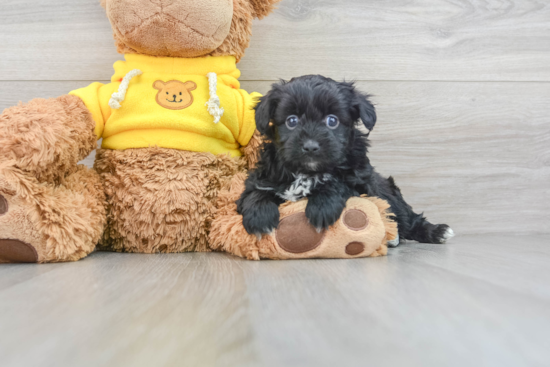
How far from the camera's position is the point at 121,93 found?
134 cm

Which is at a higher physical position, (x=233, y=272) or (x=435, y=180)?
(x=435, y=180)

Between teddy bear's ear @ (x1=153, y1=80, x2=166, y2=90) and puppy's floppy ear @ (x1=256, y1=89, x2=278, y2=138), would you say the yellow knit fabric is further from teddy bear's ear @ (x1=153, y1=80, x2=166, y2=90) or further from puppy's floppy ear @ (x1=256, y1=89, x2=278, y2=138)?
puppy's floppy ear @ (x1=256, y1=89, x2=278, y2=138)

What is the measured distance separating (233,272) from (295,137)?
1.35 feet

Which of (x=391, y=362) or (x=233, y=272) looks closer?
(x=391, y=362)

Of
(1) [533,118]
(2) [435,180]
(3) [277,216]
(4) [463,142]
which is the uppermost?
(1) [533,118]

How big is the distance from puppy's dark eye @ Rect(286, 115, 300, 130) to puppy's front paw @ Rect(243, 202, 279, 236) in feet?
0.77

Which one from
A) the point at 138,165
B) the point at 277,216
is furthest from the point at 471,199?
the point at 138,165

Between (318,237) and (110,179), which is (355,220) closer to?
(318,237)

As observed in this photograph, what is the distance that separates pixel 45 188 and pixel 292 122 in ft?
2.44

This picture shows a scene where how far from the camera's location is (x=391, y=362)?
0.49m

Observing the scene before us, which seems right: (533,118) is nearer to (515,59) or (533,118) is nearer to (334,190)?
(515,59)

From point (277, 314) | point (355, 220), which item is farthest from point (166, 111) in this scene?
point (277, 314)

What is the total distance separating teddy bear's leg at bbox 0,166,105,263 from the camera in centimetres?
110

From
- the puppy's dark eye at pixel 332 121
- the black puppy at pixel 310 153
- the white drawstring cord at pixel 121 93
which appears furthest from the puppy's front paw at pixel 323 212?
the white drawstring cord at pixel 121 93
